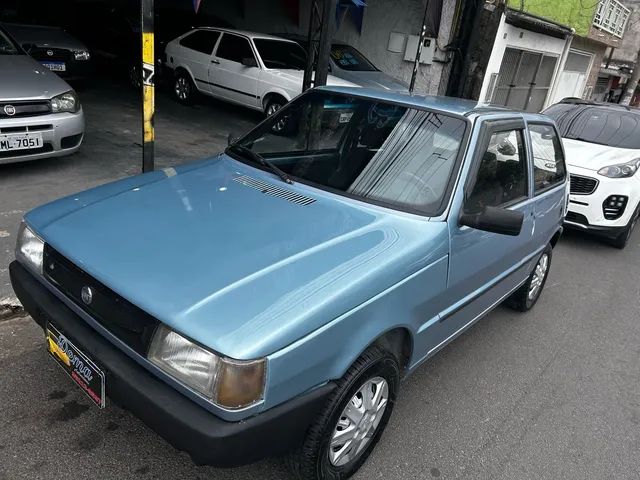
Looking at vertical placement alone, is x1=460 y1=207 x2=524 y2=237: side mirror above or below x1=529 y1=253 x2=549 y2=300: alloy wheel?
above

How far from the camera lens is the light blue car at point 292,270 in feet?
5.65

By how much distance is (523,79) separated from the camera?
1344 cm

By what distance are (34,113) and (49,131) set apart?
203mm

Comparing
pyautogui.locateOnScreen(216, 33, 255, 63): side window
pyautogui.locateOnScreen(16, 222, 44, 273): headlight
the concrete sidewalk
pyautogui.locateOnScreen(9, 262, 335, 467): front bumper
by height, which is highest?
pyautogui.locateOnScreen(216, 33, 255, 63): side window

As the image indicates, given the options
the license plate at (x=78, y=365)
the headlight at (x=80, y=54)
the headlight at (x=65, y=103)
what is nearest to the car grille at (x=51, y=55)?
the headlight at (x=80, y=54)

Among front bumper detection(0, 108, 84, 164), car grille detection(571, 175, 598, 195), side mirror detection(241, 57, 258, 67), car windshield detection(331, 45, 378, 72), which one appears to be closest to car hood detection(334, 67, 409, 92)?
car windshield detection(331, 45, 378, 72)

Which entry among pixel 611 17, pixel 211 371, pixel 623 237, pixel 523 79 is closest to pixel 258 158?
pixel 211 371

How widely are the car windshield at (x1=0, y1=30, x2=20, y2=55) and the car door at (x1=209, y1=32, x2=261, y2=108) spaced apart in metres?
3.75

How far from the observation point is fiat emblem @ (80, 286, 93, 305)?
6.51 feet

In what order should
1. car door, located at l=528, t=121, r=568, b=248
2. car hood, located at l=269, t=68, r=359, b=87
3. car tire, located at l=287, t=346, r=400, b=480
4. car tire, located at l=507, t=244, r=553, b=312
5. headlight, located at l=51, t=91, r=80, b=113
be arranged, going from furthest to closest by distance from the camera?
car hood, located at l=269, t=68, r=359, b=87
headlight, located at l=51, t=91, r=80, b=113
car tire, located at l=507, t=244, r=553, b=312
car door, located at l=528, t=121, r=568, b=248
car tire, located at l=287, t=346, r=400, b=480

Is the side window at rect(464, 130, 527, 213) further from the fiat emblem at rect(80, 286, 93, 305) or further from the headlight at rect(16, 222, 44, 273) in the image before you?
the headlight at rect(16, 222, 44, 273)

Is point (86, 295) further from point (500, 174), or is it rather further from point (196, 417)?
point (500, 174)

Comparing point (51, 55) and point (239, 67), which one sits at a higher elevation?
point (239, 67)

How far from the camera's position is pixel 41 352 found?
2.88m
